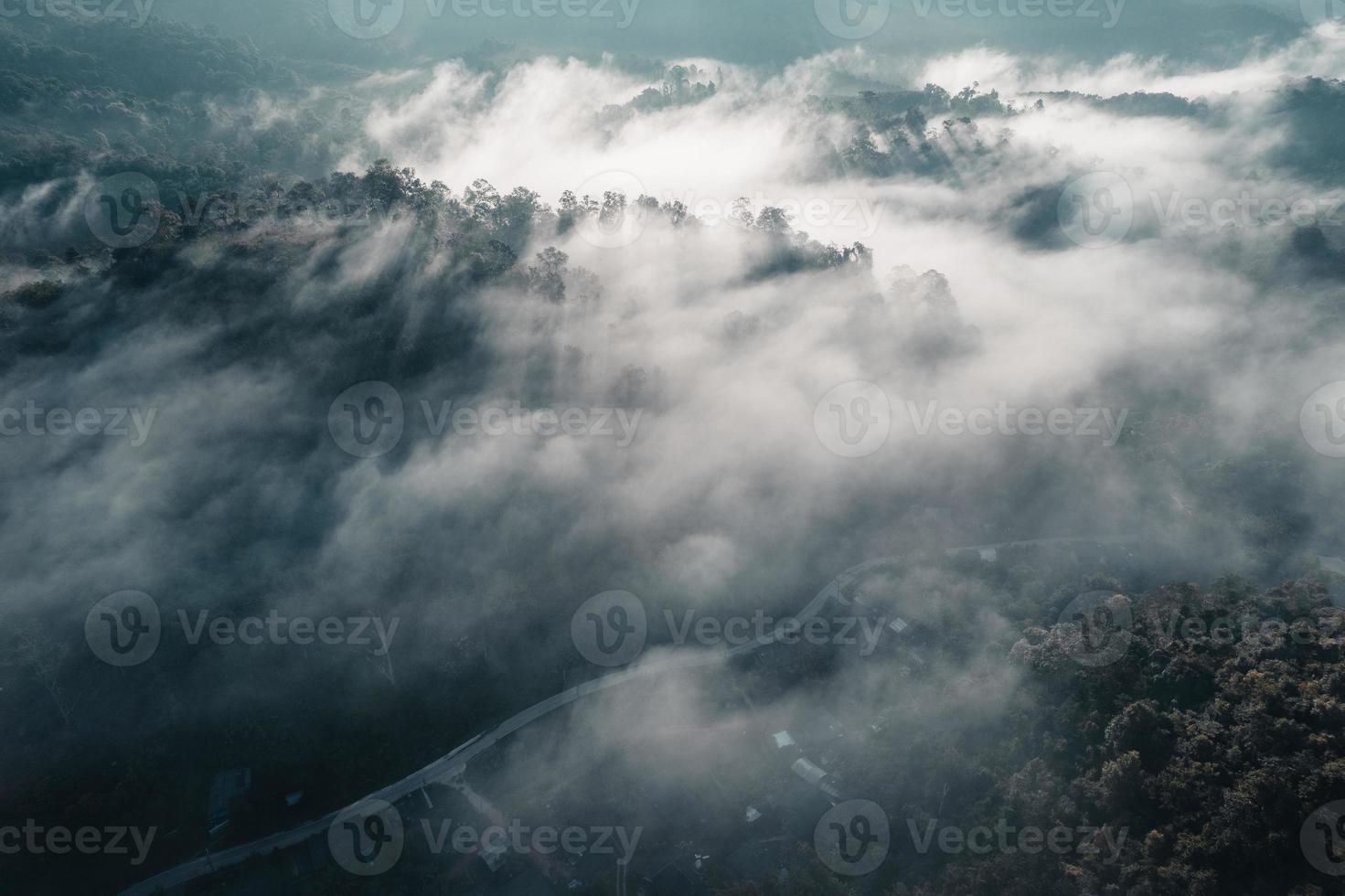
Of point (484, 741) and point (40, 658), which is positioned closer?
point (40, 658)

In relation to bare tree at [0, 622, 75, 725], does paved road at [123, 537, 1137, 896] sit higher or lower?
lower

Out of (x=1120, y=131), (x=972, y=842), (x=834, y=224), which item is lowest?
(x=972, y=842)

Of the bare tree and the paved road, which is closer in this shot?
the paved road

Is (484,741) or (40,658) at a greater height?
(40,658)

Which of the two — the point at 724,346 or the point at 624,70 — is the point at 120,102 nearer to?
the point at 624,70

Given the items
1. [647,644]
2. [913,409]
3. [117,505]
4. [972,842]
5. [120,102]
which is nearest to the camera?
[972,842]

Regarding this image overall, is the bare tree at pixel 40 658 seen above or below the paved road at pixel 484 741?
above

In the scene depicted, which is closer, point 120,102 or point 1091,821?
point 1091,821

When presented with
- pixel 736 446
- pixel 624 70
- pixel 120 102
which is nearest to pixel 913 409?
pixel 736 446
